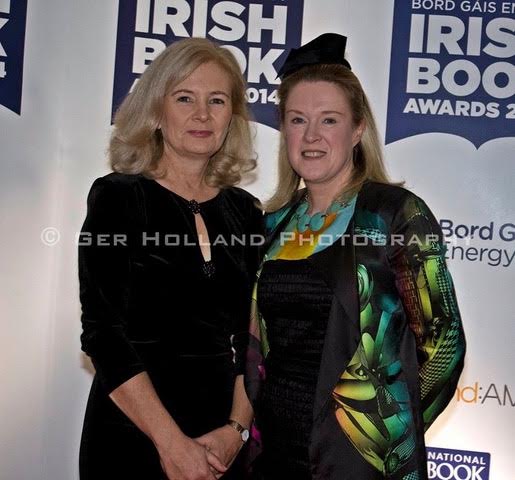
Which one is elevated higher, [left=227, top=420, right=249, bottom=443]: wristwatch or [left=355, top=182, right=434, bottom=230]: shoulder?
[left=355, top=182, right=434, bottom=230]: shoulder

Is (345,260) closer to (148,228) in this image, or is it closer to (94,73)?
(148,228)

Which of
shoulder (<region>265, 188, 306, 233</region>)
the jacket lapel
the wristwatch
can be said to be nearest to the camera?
the jacket lapel

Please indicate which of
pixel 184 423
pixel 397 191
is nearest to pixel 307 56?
pixel 397 191

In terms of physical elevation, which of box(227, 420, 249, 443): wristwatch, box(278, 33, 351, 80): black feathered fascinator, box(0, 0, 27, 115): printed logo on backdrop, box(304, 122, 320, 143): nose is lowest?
box(227, 420, 249, 443): wristwatch

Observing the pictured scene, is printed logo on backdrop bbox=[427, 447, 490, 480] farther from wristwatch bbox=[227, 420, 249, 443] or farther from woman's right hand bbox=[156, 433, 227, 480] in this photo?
woman's right hand bbox=[156, 433, 227, 480]

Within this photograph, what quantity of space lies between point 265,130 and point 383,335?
1.68m

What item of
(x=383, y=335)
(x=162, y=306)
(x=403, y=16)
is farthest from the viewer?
(x=403, y=16)

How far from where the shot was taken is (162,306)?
6.78ft

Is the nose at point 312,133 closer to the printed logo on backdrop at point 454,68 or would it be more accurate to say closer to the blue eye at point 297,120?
the blue eye at point 297,120

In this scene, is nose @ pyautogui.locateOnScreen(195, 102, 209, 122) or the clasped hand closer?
the clasped hand

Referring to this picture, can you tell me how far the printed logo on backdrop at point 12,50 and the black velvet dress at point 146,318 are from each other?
1497 millimetres

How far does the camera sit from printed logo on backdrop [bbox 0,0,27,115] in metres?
3.37

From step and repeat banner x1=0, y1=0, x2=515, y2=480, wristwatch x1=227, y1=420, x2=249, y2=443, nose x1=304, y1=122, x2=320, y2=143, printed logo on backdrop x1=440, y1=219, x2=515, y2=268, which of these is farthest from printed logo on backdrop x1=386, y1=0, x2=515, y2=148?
wristwatch x1=227, y1=420, x2=249, y2=443

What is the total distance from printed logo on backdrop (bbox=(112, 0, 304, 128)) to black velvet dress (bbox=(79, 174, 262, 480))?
4.48 feet
